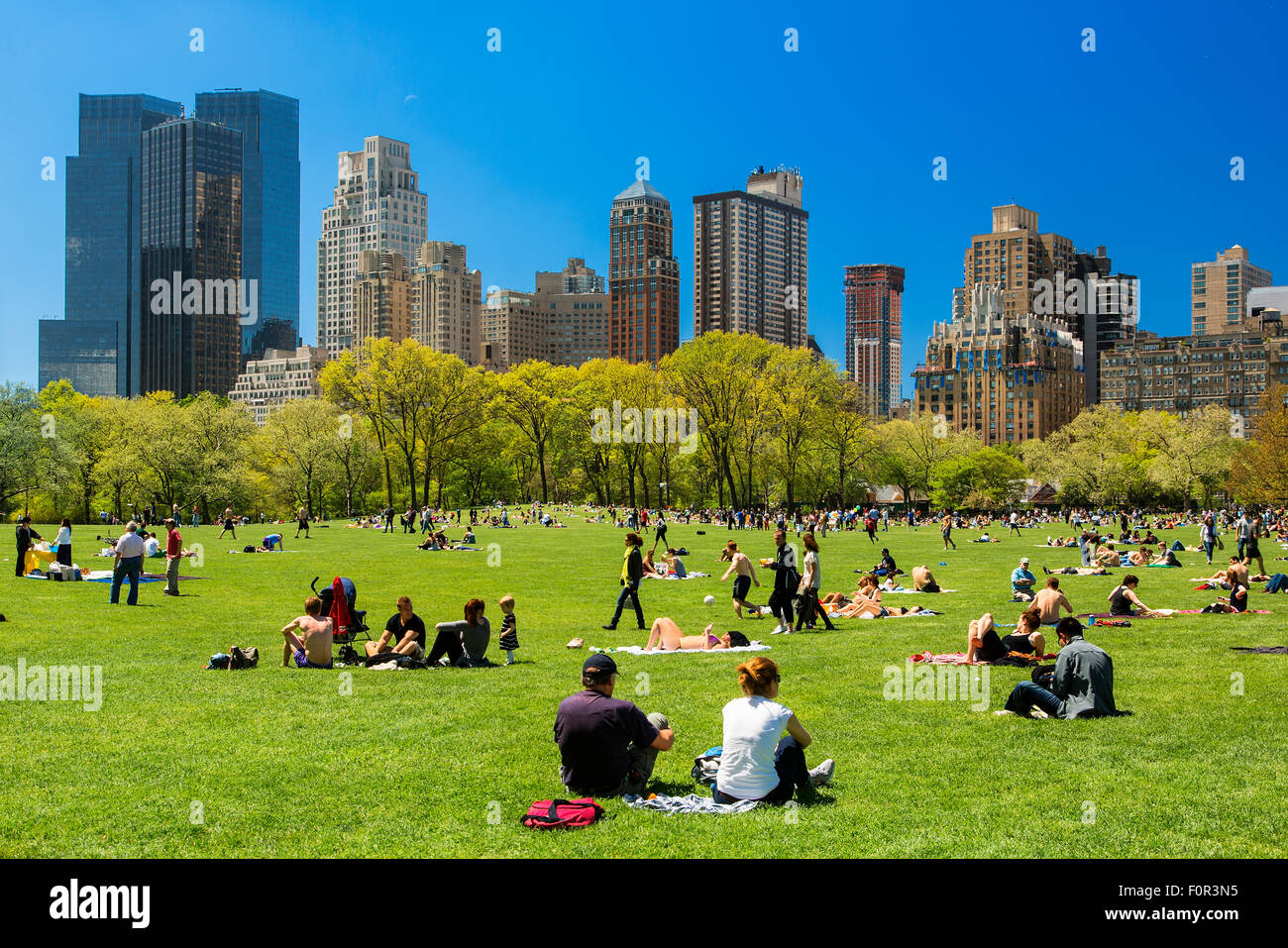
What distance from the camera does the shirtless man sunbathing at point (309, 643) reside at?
1489cm

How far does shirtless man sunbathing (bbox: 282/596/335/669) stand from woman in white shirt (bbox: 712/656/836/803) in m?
8.52

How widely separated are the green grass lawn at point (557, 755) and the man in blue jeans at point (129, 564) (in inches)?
96.9

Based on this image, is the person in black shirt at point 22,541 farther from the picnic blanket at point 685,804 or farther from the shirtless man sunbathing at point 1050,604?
the shirtless man sunbathing at point 1050,604

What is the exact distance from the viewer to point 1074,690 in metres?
11.4

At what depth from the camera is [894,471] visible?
4599 inches

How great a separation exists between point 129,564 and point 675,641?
44.2ft

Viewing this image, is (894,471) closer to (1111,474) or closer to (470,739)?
(1111,474)

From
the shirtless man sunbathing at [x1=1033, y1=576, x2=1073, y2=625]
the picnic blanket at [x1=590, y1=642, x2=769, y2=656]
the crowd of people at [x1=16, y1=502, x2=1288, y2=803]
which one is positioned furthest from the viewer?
the shirtless man sunbathing at [x1=1033, y1=576, x2=1073, y2=625]

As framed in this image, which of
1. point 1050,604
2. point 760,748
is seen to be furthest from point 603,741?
point 1050,604

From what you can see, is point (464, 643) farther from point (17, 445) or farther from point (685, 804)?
point (17, 445)

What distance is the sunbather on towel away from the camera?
14.9m

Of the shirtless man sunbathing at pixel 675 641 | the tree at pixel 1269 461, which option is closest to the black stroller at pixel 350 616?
the shirtless man sunbathing at pixel 675 641

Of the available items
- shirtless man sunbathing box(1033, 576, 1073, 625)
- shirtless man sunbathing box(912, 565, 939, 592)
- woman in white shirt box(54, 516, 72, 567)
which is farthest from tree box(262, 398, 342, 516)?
shirtless man sunbathing box(1033, 576, 1073, 625)

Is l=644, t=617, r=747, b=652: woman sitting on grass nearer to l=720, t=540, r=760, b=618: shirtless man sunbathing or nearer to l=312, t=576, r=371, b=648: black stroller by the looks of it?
l=720, t=540, r=760, b=618: shirtless man sunbathing
